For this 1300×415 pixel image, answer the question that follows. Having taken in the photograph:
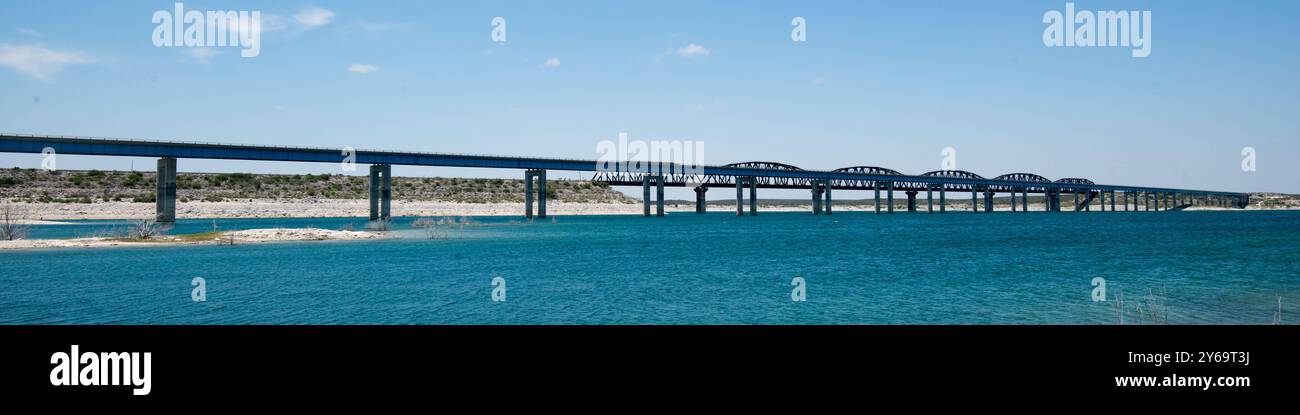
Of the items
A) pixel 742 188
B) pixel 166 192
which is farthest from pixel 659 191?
pixel 166 192

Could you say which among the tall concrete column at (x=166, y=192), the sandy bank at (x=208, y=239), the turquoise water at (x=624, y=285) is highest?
the tall concrete column at (x=166, y=192)

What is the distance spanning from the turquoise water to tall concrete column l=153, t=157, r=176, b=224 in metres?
42.2

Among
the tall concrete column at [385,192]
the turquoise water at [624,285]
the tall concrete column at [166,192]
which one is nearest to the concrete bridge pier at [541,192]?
the tall concrete column at [385,192]

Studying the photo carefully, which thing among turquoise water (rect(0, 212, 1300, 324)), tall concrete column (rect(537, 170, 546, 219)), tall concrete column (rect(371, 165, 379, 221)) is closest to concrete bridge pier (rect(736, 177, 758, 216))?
tall concrete column (rect(537, 170, 546, 219))

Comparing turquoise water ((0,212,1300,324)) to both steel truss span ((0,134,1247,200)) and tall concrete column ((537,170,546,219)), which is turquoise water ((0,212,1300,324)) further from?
tall concrete column ((537,170,546,219))

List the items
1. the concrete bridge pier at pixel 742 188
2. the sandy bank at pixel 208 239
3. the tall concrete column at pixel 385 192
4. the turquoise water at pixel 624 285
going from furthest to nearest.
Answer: the concrete bridge pier at pixel 742 188 < the tall concrete column at pixel 385 192 < the sandy bank at pixel 208 239 < the turquoise water at pixel 624 285

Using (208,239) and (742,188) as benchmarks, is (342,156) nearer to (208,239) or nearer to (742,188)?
(208,239)

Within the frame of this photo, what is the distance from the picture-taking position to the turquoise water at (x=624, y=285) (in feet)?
71.8

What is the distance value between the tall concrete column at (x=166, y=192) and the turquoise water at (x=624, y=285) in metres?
42.2

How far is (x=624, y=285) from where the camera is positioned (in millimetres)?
29828

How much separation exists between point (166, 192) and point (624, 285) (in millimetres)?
79406

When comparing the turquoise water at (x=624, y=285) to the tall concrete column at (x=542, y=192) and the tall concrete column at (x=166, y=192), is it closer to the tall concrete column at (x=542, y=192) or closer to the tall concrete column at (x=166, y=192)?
the tall concrete column at (x=166, y=192)
